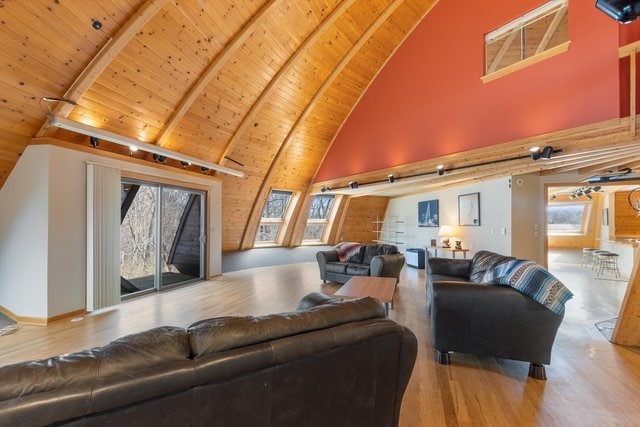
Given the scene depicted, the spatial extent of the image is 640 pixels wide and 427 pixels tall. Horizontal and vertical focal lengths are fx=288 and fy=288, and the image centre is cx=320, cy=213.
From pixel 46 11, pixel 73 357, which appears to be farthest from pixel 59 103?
pixel 73 357

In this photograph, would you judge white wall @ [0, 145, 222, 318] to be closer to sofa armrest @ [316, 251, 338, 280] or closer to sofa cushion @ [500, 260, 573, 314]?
sofa armrest @ [316, 251, 338, 280]

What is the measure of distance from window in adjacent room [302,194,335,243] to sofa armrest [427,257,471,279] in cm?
553

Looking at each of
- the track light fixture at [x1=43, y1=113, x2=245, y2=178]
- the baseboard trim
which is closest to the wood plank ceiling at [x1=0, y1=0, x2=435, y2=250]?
the track light fixture at [x1=43, y1=113, x2=245, y2=178]

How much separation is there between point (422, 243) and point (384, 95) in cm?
450

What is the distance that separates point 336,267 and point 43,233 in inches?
188

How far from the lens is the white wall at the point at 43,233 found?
3896 mm

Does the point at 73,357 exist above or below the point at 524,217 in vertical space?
below

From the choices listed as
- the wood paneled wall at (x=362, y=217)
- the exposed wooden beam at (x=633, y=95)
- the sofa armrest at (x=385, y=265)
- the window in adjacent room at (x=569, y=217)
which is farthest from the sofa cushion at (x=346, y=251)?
the window in adjacent room at (x=569, y=217)

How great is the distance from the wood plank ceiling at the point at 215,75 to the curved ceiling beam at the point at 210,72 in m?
0.02

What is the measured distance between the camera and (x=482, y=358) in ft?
9.38

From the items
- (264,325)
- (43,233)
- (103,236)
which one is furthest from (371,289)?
(43,233)

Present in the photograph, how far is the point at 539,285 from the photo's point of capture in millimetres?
2447

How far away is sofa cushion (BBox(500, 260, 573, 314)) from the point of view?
7.81 feet

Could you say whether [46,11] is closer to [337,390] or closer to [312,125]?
[337,390]
